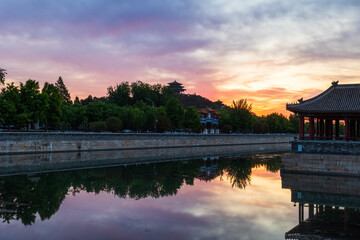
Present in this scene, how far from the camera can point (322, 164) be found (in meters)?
28.8

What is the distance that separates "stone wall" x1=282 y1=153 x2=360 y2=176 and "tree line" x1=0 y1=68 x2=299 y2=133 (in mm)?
36492

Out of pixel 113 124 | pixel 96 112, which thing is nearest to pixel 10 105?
pixel 113 124

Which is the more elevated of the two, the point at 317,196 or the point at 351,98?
the point at 351,98

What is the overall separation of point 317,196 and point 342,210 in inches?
134

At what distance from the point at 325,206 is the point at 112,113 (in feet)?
230

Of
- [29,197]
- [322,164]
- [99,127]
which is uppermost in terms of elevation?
[99,127]

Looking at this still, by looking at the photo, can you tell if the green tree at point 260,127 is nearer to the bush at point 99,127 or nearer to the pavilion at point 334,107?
the bush at point 99,127

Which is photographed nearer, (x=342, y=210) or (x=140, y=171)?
(x=342, y=210)

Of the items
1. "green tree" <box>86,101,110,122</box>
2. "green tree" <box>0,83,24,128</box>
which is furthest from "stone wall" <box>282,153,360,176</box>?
"green tree" <box>86,101,110,122</box>

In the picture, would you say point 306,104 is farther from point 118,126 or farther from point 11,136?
point 118,126

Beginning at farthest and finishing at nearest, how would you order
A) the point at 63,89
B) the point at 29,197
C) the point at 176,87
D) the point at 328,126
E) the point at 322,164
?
the point at 176,87, the point at 63,89, the point at 328,126, the point at 322,164, the point at 29,197

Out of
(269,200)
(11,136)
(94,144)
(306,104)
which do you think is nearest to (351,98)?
(306,104)

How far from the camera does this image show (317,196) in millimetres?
20484

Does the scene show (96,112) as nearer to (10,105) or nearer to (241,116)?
(10,105)
